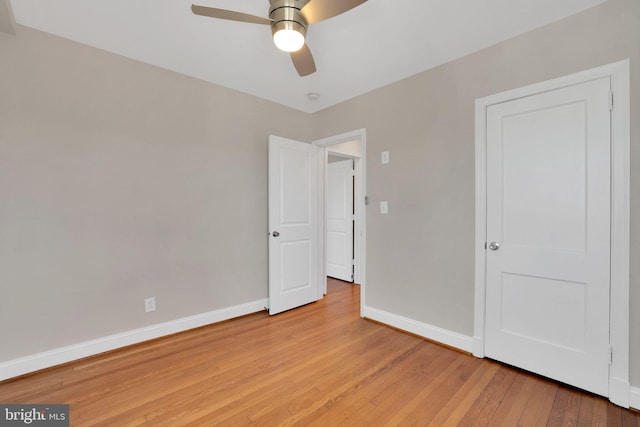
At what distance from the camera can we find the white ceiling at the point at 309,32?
182 centimetres

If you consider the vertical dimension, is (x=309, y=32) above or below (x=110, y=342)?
above

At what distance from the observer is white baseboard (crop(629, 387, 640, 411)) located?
1651mm

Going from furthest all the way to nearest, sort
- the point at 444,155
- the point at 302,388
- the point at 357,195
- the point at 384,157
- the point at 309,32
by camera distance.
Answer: the point at 357,195 < the point at 384,157 < the point at 444,155 < the point at 309,32 < the point at 302,388

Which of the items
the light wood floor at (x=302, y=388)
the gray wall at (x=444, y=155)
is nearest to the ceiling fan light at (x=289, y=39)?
the gray wall at (x=444, y=155)

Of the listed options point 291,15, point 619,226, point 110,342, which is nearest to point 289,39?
point 291,15

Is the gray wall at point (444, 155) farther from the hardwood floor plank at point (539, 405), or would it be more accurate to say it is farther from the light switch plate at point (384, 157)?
the hardwood floor plank at point (539, 405)

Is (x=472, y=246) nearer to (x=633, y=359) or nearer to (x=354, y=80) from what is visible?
(x=633, y=359)

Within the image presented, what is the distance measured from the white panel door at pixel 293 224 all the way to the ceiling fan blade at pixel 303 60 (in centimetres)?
127

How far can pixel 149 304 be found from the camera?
99.2 inches

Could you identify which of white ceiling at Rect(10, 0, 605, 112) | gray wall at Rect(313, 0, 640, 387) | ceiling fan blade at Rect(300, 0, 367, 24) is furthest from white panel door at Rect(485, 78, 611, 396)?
ceiling fan blade at Rect(300, 0, 367, 24)

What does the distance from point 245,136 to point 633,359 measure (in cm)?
351

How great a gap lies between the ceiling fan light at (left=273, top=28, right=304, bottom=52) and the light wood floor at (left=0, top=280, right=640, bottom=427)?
2122mm

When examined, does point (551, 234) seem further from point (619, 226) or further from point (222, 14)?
point (222, 14)

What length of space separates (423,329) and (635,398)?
131cm
